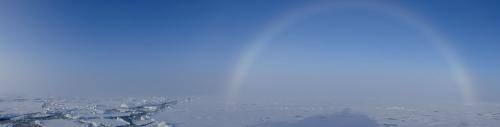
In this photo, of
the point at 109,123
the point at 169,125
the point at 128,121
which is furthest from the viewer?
the point at 128,121

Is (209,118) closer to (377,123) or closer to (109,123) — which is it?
(109,123)

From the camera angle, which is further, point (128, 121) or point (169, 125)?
point (128, 121)

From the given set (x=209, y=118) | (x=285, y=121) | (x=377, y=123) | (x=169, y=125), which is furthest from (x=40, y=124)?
(x=377, y=123)

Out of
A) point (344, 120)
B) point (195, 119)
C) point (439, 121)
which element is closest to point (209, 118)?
point (195, 119)

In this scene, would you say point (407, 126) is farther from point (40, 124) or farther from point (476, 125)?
point (40, 124)

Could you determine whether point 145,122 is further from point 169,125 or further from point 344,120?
point 344,120

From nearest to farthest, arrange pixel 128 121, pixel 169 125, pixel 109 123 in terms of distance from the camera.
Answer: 1. pixel 169 125
2. pixel 109 123
3. pixel 128 121

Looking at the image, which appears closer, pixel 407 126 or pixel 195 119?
pixel 407 126
